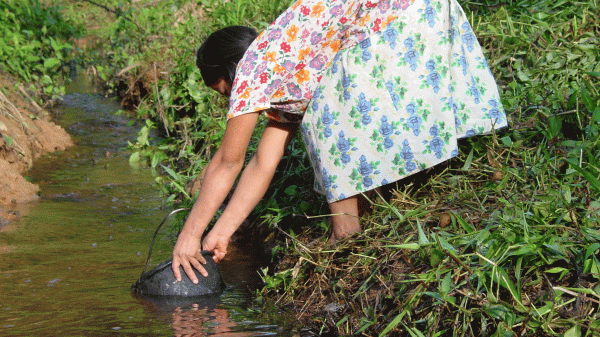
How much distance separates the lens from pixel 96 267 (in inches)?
129

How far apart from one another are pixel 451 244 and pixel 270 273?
1132 millimetres

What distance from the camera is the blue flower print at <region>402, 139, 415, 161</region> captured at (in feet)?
8.66

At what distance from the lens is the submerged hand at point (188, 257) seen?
2779 mm

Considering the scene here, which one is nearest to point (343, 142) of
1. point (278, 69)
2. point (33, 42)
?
point (278, 69)

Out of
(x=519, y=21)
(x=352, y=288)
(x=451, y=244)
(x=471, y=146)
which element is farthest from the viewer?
(x=519, y=21)

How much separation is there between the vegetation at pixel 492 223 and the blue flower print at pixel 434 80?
18.5 inches

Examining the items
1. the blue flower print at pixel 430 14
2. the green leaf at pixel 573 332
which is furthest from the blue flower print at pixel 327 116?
the green leaf at pixel 573 332

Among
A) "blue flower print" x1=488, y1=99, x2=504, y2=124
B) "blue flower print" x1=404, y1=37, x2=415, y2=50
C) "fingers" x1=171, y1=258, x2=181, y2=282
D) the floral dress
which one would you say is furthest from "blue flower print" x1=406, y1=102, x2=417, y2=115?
"fingers" x1=171, y1=258, x2=181, y2=282

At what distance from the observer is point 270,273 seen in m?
3.26

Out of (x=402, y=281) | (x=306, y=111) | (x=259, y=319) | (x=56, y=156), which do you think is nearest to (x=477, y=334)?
(x=402, y=281)

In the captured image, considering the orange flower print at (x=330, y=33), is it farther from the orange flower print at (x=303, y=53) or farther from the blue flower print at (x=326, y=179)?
the blue flower print at (x=326, y=179)

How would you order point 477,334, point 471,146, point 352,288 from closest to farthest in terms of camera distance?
1. point 477,334
2. point 352,288
3. point 471,146

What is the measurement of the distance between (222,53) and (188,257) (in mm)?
855

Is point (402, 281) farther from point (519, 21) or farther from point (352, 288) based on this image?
point (519, 21)
